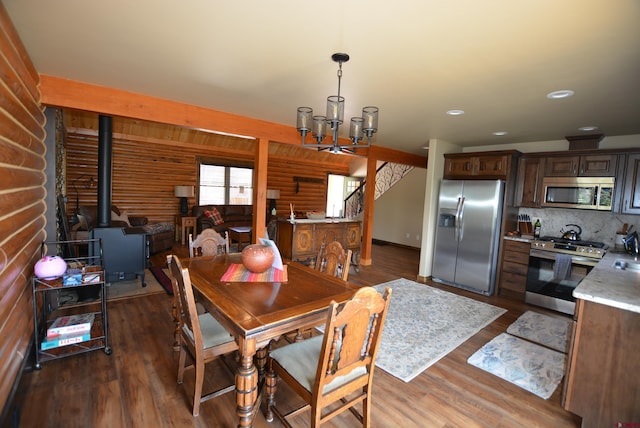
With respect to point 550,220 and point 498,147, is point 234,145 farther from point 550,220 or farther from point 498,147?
point 550,220

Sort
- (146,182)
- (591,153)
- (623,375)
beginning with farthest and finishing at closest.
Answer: (146,182), (591,153), (623,375)

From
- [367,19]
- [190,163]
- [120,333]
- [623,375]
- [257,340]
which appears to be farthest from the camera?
[190,163]

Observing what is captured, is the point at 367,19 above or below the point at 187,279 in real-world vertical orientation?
above

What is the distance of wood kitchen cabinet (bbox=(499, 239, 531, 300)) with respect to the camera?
4.41 m

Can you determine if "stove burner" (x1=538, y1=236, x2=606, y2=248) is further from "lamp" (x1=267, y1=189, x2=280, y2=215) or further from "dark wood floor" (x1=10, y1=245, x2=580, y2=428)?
"lamp" (x1=267, y1=189, x2=280, y2=215)

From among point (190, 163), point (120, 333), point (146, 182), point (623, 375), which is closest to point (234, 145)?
point (190, 163)

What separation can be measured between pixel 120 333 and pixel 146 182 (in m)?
5.01

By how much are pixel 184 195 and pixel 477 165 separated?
248 inches

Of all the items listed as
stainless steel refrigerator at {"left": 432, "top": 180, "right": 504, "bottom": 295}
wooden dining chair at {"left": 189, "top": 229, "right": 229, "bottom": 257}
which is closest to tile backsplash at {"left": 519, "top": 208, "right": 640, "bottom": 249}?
stainless steel refrigerator at {"left": 432, "top": 180, "right": 504, "bottom": 295}

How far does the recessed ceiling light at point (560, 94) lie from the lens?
2619mm

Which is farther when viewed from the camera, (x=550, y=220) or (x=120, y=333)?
(x=550, y=220)

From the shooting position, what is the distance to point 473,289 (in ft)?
Result: 15.7

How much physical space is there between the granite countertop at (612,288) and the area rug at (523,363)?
36.4 inches

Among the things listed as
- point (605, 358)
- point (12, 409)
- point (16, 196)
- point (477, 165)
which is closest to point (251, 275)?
point (12, 409)
